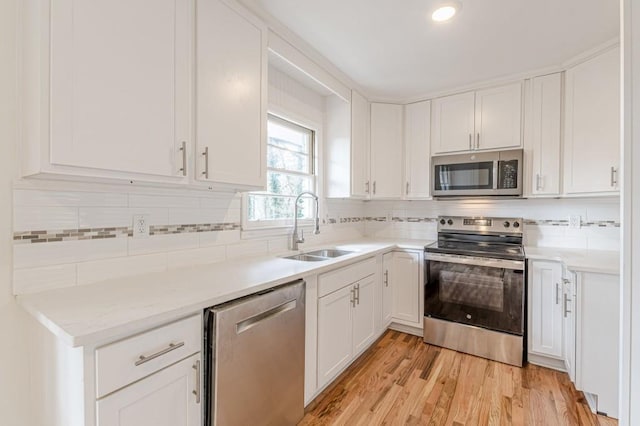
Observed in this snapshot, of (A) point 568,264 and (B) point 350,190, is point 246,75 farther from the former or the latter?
(A) point 568,264

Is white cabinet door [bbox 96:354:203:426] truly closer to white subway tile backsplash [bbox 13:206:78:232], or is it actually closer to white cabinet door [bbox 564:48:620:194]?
white subway tile backsplash [bbox 13:206:78:232]

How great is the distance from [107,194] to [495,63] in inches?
111

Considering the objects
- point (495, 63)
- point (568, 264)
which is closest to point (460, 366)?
point (568, 264)

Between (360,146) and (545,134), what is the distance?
1560mm

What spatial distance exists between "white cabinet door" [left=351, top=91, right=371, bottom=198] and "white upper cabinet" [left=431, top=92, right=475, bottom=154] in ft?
2.19

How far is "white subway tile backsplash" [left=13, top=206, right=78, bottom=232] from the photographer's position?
117 cm

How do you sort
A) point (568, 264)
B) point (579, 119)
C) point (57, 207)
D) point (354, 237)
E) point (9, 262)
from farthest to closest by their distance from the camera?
point (354, 237), point (579, 119), point (568, 264), point (57, 207), point (9, 262)

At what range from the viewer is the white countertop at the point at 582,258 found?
1.86 metres

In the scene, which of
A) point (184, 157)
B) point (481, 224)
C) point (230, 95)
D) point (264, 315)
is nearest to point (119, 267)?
point (184, 157)

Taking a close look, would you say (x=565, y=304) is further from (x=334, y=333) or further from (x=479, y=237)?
(x=334, y=333)

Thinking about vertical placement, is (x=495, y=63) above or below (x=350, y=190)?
above

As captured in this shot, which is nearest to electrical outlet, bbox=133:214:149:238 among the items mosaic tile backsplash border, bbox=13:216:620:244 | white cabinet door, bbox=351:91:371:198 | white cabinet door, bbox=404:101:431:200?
mosaic tile backsplash border, bbox=13:216:620:244

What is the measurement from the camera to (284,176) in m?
2.61

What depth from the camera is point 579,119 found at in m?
2.36
